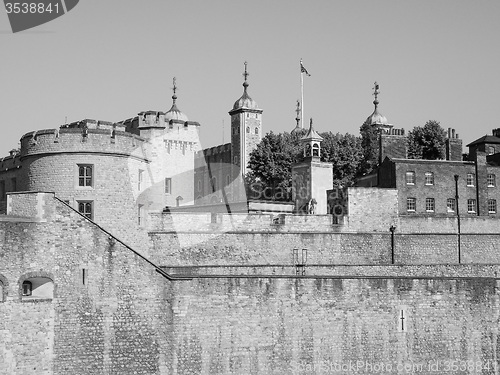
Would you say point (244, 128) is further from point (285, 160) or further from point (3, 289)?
point (3, 289)

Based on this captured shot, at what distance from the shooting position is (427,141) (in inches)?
2628

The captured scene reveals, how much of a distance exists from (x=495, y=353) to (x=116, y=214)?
15.1 metres

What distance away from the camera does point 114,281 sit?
97.4 feet

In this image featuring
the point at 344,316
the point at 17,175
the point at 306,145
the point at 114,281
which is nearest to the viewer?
the point at 114,281

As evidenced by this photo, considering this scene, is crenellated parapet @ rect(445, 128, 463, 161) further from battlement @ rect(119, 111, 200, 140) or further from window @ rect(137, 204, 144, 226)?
window @ rect(137, 204, 144, 226)

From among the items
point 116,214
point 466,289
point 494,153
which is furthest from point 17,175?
point 494,153

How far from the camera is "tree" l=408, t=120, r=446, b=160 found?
216 ft

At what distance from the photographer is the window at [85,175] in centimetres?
3294

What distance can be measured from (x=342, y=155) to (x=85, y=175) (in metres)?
35.0

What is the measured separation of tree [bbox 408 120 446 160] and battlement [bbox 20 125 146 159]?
1403 inches

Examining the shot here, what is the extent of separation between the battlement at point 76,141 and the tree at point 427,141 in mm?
35624

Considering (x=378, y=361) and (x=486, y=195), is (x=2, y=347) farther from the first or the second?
(x=486, y=195)

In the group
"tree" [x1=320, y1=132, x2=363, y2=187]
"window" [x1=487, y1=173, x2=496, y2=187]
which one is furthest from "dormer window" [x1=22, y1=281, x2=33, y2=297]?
"tree" [x1=320, y1=132, x2=363, y2=187]

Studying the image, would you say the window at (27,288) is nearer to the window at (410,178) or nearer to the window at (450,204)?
the window at (410,178)
